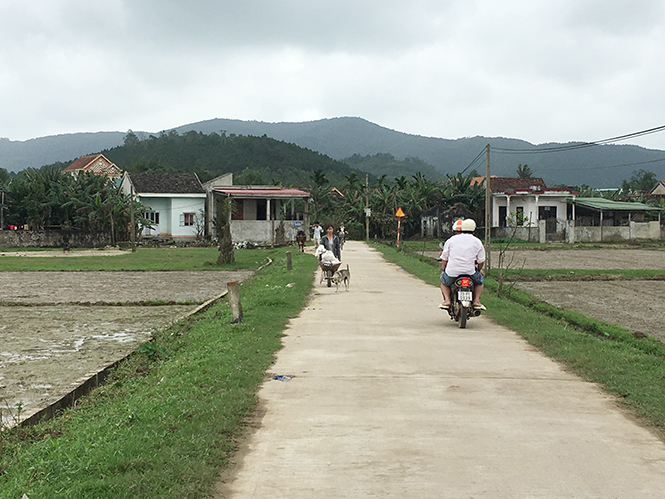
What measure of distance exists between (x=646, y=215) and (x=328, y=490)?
63516mm

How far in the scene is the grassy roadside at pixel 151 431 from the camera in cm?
450

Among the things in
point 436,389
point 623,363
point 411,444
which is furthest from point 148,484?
point 623,363

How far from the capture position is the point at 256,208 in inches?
2111

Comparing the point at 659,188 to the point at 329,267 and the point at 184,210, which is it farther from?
the point at 329,267

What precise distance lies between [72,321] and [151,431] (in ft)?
33.3

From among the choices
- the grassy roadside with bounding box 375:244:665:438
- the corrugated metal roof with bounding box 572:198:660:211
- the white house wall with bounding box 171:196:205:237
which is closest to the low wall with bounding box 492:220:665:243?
the corrugated metal roof with bounding box 572:198:660:211

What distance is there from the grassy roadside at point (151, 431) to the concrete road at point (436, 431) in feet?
0.80

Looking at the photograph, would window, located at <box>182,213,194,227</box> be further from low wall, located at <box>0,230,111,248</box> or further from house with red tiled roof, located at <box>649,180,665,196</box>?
house with red tiled roof, located at <box>649,180,665,196</box>

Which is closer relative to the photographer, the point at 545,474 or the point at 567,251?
the point at 545,474

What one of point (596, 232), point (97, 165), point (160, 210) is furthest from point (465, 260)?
point (97, 165)

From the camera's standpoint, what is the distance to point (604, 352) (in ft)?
30.6

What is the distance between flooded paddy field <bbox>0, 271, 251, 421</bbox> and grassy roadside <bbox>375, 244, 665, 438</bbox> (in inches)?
225

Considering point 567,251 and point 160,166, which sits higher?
point 160,166

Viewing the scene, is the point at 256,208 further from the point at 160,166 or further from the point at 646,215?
the point at 160,166
